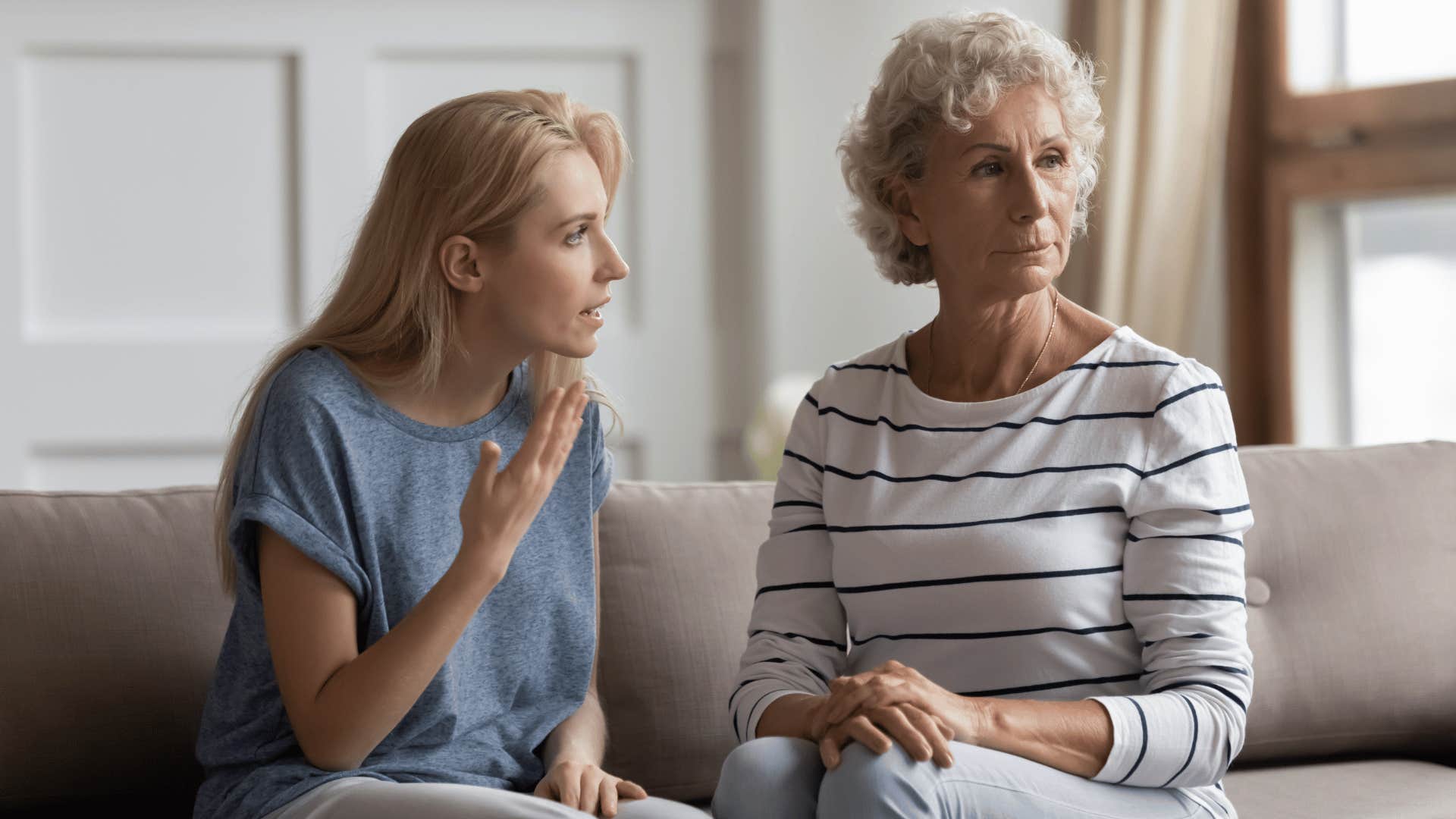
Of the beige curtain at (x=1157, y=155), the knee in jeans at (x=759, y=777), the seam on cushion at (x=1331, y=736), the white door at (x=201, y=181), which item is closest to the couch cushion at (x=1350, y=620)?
the seam on cushion at (x=1331, y=736)

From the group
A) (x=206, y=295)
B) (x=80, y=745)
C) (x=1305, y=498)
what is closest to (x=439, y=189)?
(x=80, y=745)

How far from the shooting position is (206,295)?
333cm

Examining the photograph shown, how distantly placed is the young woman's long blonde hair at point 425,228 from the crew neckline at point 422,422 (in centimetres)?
2

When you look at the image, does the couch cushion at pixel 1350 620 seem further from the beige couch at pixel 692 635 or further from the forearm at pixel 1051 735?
the forearm at pixel 1051 735

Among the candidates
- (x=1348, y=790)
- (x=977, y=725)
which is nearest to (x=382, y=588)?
(x=977, y=725)

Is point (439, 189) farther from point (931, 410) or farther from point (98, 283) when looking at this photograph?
point (98, 283)

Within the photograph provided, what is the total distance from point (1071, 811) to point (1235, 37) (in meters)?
2.44

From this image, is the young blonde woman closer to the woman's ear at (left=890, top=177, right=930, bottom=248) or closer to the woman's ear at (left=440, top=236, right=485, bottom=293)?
the woman's ear at (left=440, top=236, right=485, bottom=293)

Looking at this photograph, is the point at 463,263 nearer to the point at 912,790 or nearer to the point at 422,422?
the point at 422,422

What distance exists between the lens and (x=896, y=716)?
50.4 inches

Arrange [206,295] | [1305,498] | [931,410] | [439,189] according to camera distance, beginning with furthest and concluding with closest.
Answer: [206,295], [1305,498], [931,410], [439,189]

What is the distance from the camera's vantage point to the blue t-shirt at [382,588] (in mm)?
1346

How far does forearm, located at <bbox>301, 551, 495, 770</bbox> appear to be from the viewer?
4.19 ft

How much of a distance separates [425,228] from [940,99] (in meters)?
0.54
